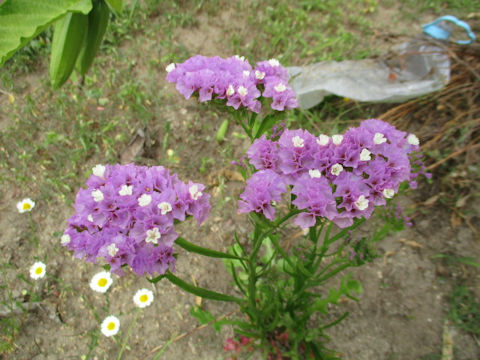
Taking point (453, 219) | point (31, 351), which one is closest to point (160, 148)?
point (31, 351)

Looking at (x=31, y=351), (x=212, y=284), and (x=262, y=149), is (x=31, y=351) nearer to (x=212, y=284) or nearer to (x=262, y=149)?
(x=212, y=284)

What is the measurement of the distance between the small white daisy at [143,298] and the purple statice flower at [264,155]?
1130 millimetres

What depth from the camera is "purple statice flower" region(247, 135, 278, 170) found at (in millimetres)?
1119

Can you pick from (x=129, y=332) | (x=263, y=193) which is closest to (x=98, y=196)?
(x=263, y=193)

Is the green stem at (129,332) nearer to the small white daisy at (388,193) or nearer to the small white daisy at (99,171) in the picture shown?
the small white daisy at (99,171)

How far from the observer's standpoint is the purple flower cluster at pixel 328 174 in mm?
1040

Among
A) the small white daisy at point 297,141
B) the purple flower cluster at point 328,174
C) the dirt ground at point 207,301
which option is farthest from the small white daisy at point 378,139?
the dirt ground at point 207,301

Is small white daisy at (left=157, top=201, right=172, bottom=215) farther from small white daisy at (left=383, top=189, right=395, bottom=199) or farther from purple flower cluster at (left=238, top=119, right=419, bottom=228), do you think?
small white daisy at (left=383, top=189, right=395, bottom=199)

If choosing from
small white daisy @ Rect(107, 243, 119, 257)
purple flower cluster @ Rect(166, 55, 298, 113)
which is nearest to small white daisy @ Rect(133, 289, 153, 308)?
small white daisy @ Rect(107, 243, 119, 257)

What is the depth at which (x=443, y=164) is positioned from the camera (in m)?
2.38

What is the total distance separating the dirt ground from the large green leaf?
1.37 metres

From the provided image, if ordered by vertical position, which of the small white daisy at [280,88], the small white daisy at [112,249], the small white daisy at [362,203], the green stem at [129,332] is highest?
the small white daisy at [280,88]

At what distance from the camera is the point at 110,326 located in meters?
1.87

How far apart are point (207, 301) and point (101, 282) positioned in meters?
0.58
